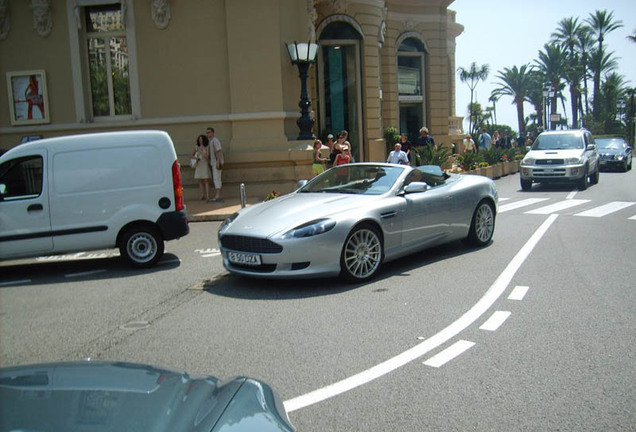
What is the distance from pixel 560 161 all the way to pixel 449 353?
645 inches

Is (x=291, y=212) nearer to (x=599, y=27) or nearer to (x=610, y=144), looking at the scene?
(x=610, y=144)

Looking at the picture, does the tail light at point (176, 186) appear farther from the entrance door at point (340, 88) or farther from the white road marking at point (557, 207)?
the entrance door at point (340, 88)

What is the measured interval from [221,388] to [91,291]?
5.81 m

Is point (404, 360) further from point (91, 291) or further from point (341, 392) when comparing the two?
point (91, 291)

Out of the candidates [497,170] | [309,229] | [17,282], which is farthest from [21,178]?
[497,170]

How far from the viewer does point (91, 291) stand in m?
7.86

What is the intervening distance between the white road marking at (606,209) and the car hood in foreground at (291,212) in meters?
7.63

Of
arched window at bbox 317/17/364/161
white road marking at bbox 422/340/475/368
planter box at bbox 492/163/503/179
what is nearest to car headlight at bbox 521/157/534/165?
planter box at bbox 492/163/503/179

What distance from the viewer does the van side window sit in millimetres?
8961

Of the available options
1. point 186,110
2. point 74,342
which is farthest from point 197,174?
point 74,342

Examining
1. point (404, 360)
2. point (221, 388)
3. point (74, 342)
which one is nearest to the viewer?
point (221, 388)

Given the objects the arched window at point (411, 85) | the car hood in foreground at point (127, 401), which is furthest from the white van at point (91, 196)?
the arched window at point (411, 85)

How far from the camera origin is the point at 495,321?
585 cm

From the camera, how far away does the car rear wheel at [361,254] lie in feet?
24.4
